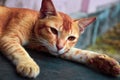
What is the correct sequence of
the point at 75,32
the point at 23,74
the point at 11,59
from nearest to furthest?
1. the point at 23,74
2. the point at 11,59
3. the point at 75,32

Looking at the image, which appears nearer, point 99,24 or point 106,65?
point 106,65

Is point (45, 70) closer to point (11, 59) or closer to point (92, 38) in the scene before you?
point (11, 59)

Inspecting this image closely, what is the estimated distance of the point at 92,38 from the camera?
13.8ft

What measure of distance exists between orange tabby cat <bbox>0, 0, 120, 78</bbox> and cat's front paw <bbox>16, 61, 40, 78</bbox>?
3cm

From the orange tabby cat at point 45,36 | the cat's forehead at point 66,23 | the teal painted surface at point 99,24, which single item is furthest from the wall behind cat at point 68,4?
the cat's forehead at point 66,23

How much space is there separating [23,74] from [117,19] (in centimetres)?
469

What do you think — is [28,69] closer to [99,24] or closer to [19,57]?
[19,57]

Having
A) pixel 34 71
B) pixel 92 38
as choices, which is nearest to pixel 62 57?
pixel 34 71

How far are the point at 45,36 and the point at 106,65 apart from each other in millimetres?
324

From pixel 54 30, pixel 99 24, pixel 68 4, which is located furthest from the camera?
pixel 99 24

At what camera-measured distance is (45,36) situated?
1.56m

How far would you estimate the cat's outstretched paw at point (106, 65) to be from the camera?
140 centimetres

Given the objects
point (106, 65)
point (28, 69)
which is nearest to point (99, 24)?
point (106, 65)

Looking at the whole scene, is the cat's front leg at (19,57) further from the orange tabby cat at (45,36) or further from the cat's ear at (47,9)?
the cat's ear at (47,9)
